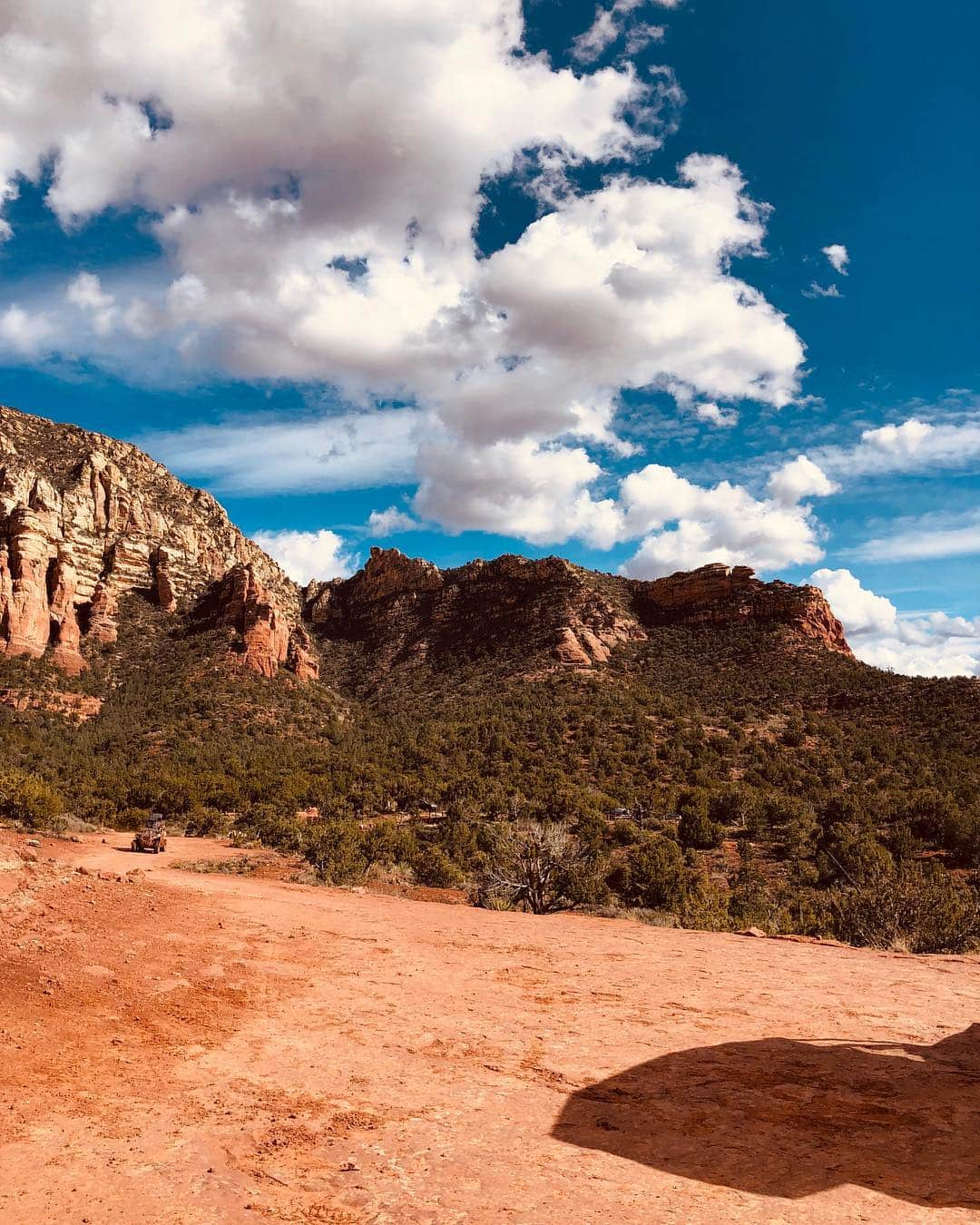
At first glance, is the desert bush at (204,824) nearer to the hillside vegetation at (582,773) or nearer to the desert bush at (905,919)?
the hillside vegetation at (582,773)

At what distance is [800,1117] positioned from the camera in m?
6.25

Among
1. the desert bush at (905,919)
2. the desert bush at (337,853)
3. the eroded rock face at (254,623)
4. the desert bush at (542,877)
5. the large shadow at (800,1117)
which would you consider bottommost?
the desert bush at (337,853)

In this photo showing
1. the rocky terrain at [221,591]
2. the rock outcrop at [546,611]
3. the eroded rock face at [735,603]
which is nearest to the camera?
the rocky terrain at [221,591]

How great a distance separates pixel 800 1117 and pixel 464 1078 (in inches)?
134

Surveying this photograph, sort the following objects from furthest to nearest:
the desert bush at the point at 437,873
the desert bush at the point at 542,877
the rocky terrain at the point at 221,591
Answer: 1. the rocky terrain at the point at 221,591
2. the desert bush at the point at 437,873
3. the desert bush at the point at 542,877

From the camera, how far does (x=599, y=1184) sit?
512cm

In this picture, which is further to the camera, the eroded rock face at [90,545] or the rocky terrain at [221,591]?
the rocky terrain at [221,591]

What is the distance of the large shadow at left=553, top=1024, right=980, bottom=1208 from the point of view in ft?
17.1

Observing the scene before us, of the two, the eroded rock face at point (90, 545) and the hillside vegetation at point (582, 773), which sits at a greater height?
the eroded rock face at point (90, 545)

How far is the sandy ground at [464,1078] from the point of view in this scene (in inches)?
193

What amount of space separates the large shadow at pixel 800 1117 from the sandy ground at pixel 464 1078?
0.03 metres

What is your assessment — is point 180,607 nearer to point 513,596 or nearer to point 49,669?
point 49,669

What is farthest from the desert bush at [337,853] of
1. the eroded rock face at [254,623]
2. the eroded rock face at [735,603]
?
the eroded rock face at [735,603]

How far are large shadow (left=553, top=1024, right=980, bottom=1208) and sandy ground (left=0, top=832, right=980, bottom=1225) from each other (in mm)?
34
